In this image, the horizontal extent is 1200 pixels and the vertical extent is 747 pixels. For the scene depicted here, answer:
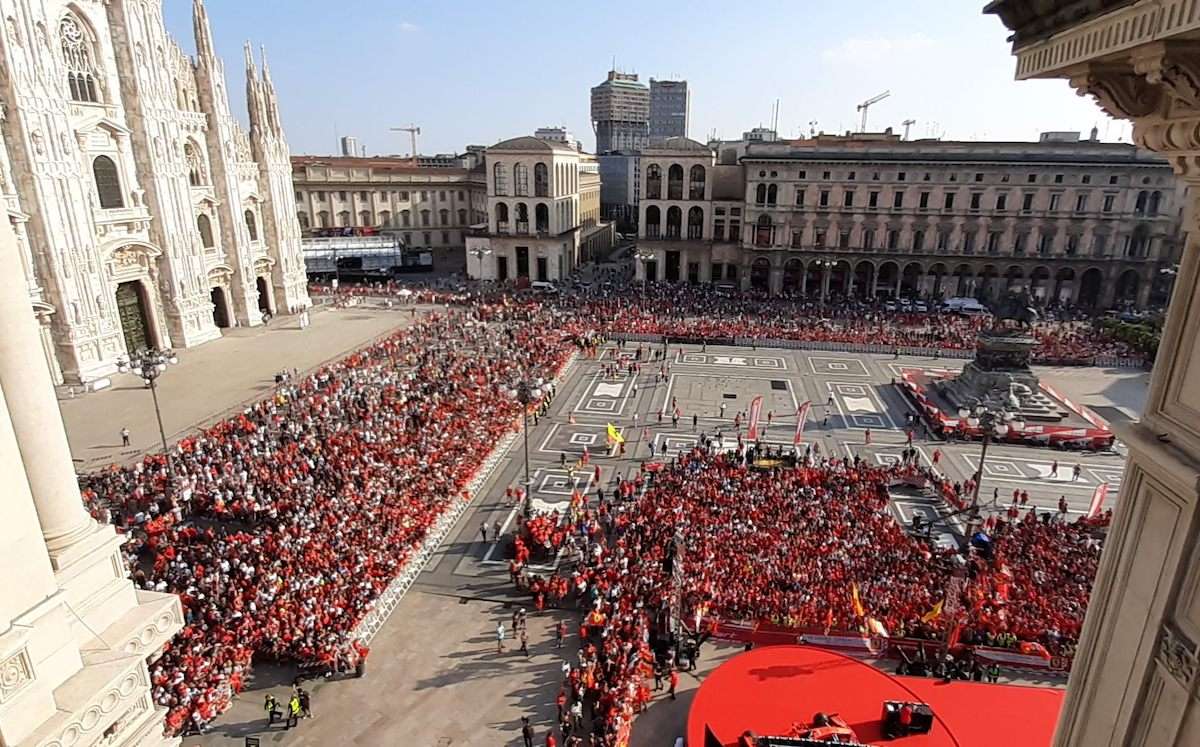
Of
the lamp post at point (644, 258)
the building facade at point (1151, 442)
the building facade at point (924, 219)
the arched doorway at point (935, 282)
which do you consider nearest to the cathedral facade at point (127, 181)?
the lamp post at point (644, 258)

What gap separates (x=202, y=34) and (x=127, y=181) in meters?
11.1

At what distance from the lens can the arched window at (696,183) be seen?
54.7 m

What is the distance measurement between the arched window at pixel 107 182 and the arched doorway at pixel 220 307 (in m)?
8.43

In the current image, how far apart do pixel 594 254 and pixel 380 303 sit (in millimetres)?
28308

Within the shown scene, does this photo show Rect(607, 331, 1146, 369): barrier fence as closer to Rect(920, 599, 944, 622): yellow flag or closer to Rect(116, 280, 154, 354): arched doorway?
Rect(116, 280, 154, 354): arched doorway

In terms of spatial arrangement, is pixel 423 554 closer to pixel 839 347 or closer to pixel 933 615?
pixel 933 615

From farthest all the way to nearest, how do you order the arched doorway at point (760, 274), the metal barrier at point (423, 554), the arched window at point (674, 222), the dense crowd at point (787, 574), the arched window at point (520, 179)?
1. the arched window at point (520, 179)
2. the arched window at point (674, 222)
3. the arched doorway at point (760, 274)
4. the metal barrier at point (423, 554)
5. the dense crowd at point (787, 574)

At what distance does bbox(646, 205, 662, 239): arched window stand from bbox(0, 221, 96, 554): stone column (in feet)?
176

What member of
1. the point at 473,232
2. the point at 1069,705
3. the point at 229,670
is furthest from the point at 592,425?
the point at 473,232

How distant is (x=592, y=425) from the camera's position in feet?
91.6

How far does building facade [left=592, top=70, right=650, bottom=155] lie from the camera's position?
156 m

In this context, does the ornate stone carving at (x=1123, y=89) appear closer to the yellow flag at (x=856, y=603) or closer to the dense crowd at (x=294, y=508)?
the yellow flag at (x=856, y=603)

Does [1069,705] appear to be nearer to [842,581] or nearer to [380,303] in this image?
[842,581]

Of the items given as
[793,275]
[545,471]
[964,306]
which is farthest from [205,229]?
[964,306]
